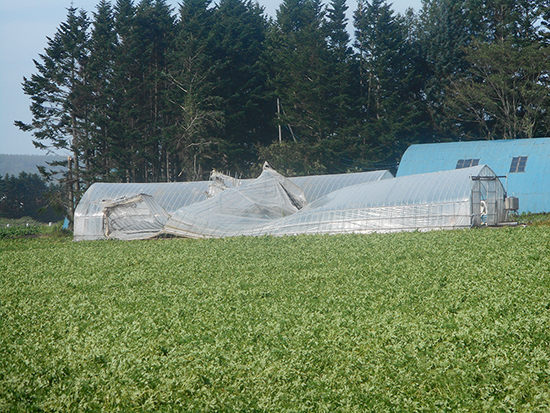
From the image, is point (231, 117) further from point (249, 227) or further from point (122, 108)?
point (249, 227)

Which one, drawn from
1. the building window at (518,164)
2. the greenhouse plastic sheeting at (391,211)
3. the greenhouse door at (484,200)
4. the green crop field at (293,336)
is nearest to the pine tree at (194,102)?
the building window at (518,164)

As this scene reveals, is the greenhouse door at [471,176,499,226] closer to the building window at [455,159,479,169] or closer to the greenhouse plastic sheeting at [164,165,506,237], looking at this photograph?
the greenhouse plastic sheeting at [164,165,506,237]

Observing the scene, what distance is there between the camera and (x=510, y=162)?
31.6 meters

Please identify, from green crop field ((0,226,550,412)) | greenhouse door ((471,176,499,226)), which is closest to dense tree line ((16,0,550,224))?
greenhouse door ((471,176,499,226))

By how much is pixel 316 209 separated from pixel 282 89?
34555 millimetres

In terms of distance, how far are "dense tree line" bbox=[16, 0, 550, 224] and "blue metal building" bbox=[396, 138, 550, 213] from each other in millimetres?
13444

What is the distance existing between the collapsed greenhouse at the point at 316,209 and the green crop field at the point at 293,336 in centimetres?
697

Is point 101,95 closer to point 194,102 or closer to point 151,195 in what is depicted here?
point 194,102

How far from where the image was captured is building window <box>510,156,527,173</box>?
3105cm

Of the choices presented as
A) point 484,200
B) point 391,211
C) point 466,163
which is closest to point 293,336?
point 391,211

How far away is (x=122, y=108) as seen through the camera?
51.3m

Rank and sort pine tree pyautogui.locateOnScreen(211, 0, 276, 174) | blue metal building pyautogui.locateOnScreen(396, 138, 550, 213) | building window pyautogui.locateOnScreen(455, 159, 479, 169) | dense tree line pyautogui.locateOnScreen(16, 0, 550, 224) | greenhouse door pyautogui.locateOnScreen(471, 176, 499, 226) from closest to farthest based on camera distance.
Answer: greenhouse door pyautogui.locateOnScreen(471, 176, 499, 226) → blue metal building pyautogui.locateOnScreen(396, 138, 550, 213) → building window pyautogui.locateOnScreen(455, 159, 479, 169) → dense tree line pyautogui.locateOnScreen(16, 0, 550, 224) → pine tree pyautogui.locateOnScreen(211, 0, 276, 174)

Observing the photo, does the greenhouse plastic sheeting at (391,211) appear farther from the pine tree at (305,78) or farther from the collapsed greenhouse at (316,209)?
the pine tree at (305,78)

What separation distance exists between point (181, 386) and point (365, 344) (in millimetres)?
2455
